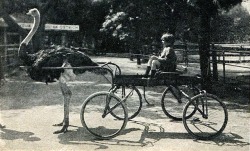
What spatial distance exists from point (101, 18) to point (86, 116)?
36.9m

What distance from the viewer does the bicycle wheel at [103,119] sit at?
6.96m

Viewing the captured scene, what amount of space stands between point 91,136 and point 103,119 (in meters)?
1.42

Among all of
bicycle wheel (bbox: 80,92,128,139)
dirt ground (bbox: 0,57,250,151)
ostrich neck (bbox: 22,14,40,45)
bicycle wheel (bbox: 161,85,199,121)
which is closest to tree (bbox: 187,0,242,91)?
dirt ground (bbox: 0,57,250,151)

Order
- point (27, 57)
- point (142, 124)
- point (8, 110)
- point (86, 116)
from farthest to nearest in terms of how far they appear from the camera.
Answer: point (8, 110), point (86, 116), point (142, 124), point (27, 57)

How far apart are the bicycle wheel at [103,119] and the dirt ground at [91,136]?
18 centimetres

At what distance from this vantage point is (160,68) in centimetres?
786

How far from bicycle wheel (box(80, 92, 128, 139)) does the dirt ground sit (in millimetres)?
176

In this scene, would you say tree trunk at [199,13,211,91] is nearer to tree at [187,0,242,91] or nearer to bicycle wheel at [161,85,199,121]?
tree at [187,0,242,91]

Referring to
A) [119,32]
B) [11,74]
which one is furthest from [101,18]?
[11,74]

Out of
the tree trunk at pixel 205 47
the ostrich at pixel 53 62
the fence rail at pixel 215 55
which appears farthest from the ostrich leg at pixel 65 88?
the tree trunk at pixel 205 47

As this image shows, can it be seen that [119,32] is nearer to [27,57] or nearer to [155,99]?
[155,99]

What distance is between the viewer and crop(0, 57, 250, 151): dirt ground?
21.7 feet

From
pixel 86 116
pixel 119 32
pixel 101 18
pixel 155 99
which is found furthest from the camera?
pixel 101 18

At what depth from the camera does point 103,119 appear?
28.5 ft
